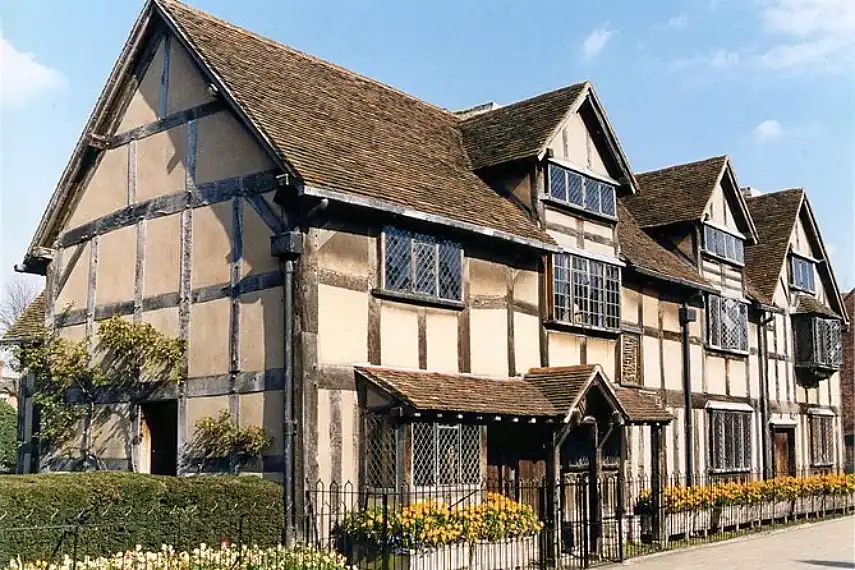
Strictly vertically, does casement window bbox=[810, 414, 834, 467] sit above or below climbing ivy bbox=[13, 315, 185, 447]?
below

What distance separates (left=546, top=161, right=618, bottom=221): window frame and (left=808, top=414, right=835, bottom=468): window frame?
14118mm

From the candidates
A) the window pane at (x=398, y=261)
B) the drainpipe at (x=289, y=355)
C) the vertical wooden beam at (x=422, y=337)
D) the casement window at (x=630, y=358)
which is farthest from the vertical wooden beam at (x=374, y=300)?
the casement window at (x=630, y=358)

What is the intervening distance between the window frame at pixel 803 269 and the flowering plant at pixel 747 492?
6.17m

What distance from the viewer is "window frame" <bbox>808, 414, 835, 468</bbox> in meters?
33.8

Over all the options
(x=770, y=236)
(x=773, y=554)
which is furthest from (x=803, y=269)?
(x=773, y=554)

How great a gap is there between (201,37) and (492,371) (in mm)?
8300

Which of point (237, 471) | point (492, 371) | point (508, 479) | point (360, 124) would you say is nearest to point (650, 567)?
point (508, 479)

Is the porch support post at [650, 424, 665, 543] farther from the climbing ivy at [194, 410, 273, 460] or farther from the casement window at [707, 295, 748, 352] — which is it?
the climbing ivy at [194, 410, 273, 460]

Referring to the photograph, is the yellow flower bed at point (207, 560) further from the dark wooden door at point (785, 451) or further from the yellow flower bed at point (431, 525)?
the dark wooden door at point (785, 451)

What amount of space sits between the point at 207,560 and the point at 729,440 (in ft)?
59.9

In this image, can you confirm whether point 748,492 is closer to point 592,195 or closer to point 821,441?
point 592,195

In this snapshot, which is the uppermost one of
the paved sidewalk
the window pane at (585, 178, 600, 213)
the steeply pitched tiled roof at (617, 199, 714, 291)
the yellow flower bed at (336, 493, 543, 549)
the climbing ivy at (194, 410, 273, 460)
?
the window pane at (585, 178, 600, 213)

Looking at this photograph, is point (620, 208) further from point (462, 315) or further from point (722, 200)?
point (462, 315)

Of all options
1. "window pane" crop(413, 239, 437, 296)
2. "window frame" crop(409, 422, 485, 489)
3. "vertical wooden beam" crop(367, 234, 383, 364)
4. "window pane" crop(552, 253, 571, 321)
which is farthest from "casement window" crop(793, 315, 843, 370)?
"vertical wooden beam" crop(367, 234, 383, 364)
